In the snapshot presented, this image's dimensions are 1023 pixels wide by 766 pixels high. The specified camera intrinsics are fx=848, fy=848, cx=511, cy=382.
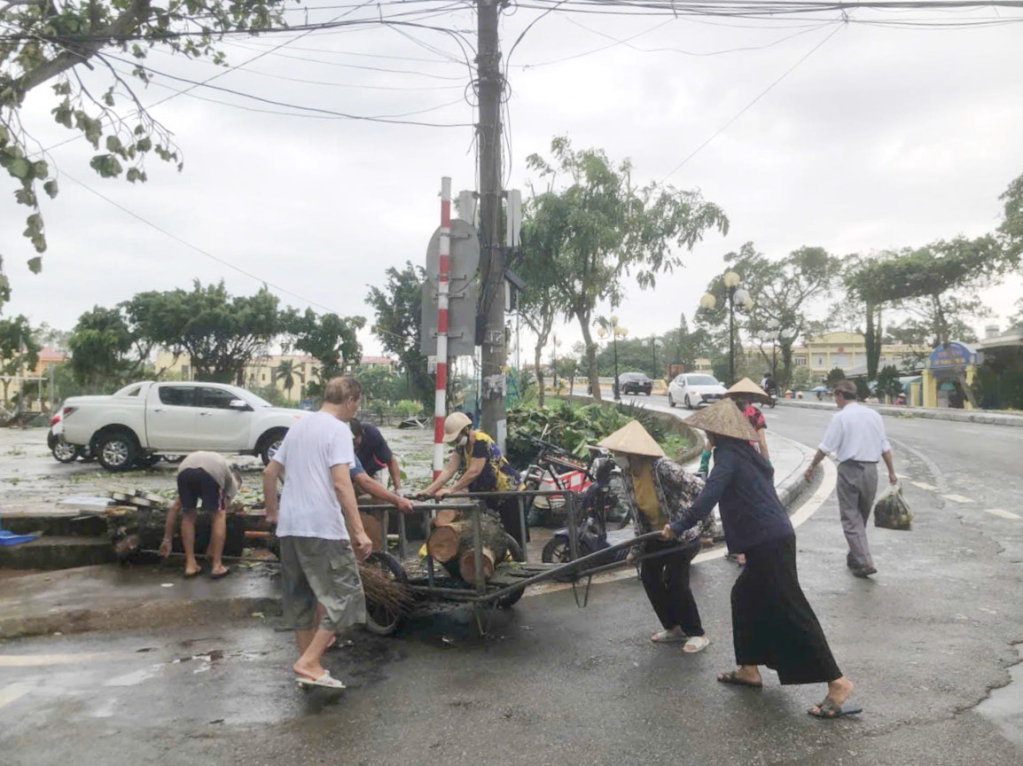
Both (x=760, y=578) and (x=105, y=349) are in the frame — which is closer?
(x=760, y=578)

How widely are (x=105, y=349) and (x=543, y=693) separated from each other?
38012 mm

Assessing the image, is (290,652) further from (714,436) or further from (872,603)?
(872,603)

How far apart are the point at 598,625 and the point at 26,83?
6588 millimetres

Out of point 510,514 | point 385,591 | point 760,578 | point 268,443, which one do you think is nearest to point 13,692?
point 385,591

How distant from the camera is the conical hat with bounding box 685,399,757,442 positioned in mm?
4547

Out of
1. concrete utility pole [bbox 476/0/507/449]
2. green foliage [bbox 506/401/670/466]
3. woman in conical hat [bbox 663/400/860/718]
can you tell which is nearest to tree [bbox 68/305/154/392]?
green foliage [bbox 506/401/670/466]

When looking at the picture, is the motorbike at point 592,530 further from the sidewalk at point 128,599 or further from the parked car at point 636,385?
the parked car at point 636,385

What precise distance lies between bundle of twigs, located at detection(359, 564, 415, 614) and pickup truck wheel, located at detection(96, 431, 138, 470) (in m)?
10.8

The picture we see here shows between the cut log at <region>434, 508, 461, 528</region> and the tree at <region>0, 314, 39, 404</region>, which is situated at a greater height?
the tree at <region>0, 314, 39, 404</region>

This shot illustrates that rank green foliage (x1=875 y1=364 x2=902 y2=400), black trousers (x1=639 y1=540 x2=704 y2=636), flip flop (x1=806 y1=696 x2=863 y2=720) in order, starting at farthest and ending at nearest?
green foliage (x1=875 y1=364 x2=902 y2=400) → black trousers (x1=639 y1=540 x2=704 y2=636) → flip flop (x1=806 y1=696 x2=863 y2=720)

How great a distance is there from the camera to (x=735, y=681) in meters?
4.56

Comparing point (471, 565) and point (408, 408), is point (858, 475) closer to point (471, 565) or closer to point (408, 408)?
point (471, 565)

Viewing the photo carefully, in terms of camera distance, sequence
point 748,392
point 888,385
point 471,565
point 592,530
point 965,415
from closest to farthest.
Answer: point 471,565, point 592,530, point 748,392, point 965,415, point 888,385

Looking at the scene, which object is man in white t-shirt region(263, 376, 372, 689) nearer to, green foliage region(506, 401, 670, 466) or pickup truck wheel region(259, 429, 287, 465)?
green foliage region(506, 401, 670, 466)
